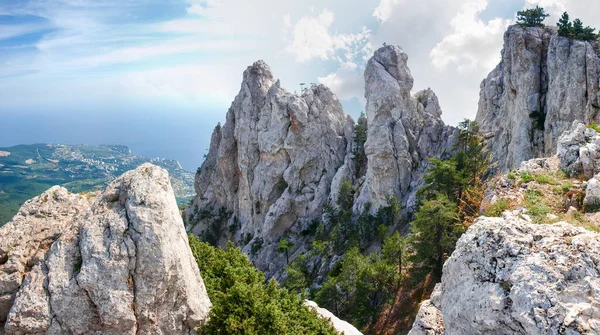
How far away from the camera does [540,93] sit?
53.2 meters

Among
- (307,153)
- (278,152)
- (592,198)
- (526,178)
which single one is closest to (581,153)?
(526,178)

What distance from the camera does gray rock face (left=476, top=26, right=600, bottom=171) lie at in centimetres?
4494

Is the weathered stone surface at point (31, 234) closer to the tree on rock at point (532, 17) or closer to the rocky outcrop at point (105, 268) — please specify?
the rocky outcrop at point (105, 268)

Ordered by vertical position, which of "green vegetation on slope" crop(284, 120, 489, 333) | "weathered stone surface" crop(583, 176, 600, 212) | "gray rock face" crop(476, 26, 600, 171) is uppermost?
"gray rock face" crop(476, 26, 600, 171)

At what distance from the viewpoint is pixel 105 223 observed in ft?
51.3

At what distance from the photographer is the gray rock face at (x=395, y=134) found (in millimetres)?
71625

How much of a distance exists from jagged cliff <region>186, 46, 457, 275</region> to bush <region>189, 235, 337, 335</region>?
46.0 m

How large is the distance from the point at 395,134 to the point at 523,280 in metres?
68.4

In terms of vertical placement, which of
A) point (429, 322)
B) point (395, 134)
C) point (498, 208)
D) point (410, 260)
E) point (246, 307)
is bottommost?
point (410, 260)

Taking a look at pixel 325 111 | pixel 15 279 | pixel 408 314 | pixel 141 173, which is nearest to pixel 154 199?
pixel 141 173

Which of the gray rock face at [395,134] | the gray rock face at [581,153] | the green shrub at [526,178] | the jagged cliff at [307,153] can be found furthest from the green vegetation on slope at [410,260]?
the jagged cliff at [307,153]

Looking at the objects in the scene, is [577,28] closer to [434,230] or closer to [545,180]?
[434,230]

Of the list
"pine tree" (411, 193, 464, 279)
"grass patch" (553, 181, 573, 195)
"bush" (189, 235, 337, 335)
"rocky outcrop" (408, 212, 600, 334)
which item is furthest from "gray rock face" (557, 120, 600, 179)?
"bush" (189, 235, 337, 335)

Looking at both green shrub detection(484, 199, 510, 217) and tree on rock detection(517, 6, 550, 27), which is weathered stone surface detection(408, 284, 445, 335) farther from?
tree on rock detection(517, 6, 550, 27)
